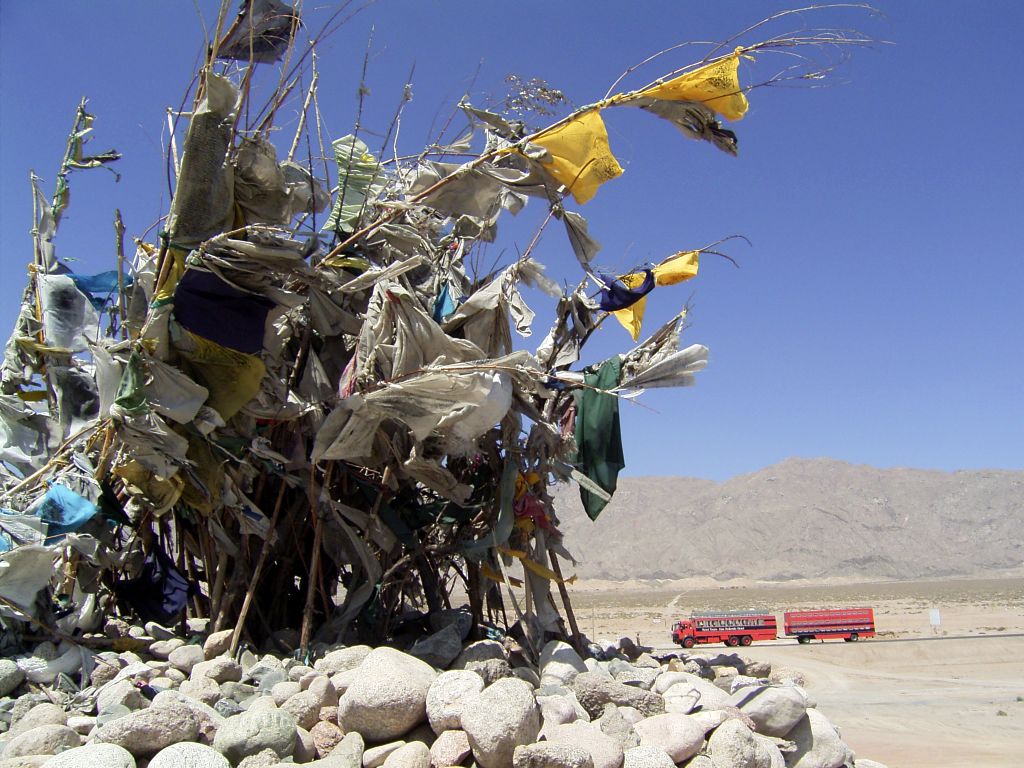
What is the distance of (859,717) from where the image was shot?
14.4 meters

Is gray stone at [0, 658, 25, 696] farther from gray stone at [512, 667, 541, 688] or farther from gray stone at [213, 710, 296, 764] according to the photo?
gray stone at [512, 667, 541, 688]

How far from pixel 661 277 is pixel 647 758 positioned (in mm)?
4746

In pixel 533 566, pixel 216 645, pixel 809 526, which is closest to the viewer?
pixel 216 645

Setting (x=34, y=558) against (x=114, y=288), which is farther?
(x=114, y=288)

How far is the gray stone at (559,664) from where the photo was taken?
625cm

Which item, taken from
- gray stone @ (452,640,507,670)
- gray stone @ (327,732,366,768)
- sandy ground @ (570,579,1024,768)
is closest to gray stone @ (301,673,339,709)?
gray stone @ (327,732,366,768)

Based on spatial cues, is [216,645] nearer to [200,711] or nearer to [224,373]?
[200,711]

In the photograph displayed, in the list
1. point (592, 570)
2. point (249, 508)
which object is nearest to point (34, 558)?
point (249, 508)

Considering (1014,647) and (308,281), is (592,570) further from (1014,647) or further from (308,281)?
(308,281)

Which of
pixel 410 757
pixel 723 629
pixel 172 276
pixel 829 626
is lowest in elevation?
pixel 829 626

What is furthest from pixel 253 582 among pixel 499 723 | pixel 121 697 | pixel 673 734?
pixel 673 734

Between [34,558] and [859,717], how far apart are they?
517 inches

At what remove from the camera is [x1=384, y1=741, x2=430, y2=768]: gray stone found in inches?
185

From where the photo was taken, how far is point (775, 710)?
5859mm
